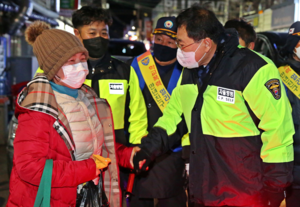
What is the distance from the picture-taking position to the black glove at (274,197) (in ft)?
8.82

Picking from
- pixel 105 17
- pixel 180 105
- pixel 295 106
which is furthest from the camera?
pixel 105 17

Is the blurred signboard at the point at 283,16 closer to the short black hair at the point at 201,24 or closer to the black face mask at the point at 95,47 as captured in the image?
the black face mask at the point at 95,47

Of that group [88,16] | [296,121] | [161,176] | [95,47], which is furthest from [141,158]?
[88,16]

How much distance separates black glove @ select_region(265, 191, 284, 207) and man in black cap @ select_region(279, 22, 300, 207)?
1081 mm

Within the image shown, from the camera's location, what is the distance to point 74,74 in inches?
107

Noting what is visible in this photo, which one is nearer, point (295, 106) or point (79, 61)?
point (79, 61)

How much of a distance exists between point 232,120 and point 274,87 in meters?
0.38

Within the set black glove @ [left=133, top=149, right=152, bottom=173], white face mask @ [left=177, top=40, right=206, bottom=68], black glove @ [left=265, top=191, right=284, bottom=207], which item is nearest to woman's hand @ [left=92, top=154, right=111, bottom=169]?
black glove @ [left=133, top=149, right=152, bottom=173]

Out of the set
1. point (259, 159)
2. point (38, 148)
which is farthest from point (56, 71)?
point (259, 159)

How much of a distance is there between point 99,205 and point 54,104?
86 cm

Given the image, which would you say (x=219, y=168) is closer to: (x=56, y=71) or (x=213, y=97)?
(x=213, y=97)

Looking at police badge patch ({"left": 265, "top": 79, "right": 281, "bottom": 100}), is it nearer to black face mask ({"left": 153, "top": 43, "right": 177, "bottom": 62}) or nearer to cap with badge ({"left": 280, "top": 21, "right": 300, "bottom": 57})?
cap with badge ({"left": 280, "top": 21, "right": 300, "bottom": 57})

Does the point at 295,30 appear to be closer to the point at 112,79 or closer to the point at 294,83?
the point at 294,83

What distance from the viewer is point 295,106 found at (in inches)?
142
